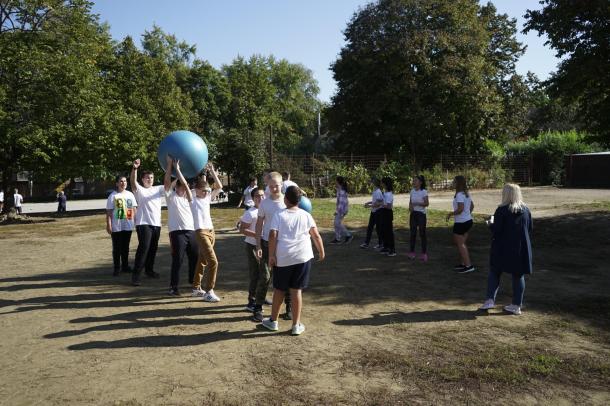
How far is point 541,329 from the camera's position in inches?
225

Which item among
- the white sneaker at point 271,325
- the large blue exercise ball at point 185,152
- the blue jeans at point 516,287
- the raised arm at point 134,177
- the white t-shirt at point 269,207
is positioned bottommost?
the white sneaker at point 271,325

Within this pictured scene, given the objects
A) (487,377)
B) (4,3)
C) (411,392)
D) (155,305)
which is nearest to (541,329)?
(487,377)

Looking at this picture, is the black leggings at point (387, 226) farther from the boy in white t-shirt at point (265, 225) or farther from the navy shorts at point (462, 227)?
the boy in white t-shirt at point (265, 225)

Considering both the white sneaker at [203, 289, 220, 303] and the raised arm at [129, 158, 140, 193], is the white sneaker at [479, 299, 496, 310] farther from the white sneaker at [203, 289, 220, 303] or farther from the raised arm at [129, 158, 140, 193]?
the raised arm at [129, 158, 140, 193]

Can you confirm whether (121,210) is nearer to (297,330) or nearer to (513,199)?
(297,330)

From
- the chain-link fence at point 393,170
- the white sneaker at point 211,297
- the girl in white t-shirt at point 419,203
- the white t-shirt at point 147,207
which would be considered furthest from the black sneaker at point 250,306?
the chain-link fence at point 393,170

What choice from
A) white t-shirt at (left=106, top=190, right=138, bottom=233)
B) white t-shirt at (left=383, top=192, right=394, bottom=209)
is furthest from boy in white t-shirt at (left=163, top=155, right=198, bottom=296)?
white t-shirt at (left=383, top=192, right=394, bottom=209)

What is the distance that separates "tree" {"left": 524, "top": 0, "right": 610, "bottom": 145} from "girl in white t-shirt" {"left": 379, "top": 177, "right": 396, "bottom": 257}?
686cm

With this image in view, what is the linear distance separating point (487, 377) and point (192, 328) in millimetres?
3309

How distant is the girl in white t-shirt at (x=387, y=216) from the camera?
34.8 ft

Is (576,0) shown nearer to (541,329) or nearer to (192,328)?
(541,329)

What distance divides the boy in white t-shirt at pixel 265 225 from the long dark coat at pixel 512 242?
9.33ft

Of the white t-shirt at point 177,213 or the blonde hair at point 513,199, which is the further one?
the white t-shirt at point 177,213

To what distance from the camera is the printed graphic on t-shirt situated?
8.70 metres
